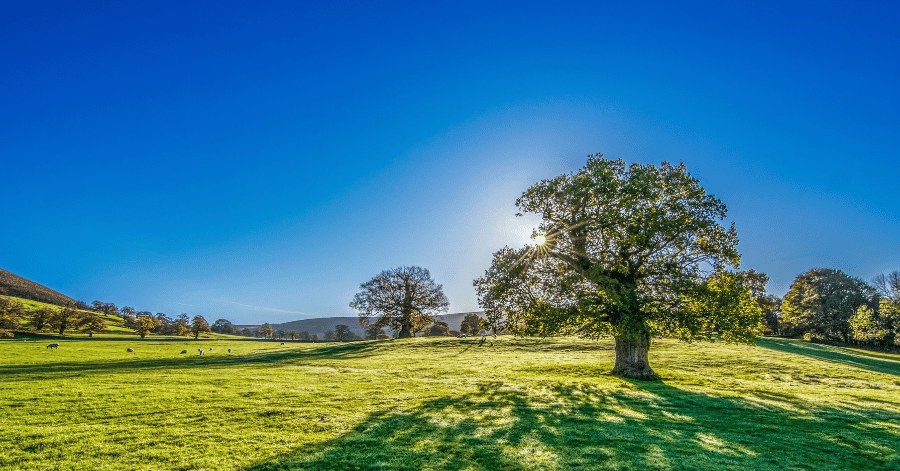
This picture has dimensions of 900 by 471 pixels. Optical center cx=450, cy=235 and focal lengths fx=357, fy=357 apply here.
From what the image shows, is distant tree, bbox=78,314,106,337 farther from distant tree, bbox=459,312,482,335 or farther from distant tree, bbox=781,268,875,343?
distant tree, bbox=781,268,875,343

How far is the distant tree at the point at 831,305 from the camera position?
238 feet

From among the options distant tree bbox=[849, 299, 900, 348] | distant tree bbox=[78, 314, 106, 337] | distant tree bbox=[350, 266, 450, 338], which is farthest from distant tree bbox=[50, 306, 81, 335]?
distant tree bbox=[849, 299, 900, 348]

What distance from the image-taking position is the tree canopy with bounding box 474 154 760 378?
1009 inches

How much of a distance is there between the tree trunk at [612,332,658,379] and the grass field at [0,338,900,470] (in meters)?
1.30

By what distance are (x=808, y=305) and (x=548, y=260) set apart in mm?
84912

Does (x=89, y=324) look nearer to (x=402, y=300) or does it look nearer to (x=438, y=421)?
(x=402, y=300)

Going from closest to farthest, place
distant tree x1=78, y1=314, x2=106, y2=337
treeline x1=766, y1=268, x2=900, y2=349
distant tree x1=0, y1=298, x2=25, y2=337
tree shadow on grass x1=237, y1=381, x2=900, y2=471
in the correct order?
tree shadow on grass x1=237, y1=381, x2=900, y2=471 < distant tree x1=0, y1=298, x2=25, y2=337 < treeline x1=766, y1=268, x2=900, y2=349 < distant tree x1=78, y1=314, x2=106, y2=337

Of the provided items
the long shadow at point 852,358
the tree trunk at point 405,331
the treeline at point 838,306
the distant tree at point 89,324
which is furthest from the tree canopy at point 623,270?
the distant tree at point 89,324

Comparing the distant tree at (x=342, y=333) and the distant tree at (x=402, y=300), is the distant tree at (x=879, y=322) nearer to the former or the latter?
the distant tree at (x=402, y=300)

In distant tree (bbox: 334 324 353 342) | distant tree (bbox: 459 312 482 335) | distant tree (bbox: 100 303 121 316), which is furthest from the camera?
distant tree (bbox: 100 303 121 316)

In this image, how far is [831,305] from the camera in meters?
73.6

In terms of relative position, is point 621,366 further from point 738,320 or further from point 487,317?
point 487,317

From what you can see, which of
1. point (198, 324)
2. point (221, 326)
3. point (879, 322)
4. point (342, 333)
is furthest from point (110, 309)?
point (879, 322)

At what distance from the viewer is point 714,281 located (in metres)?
28.0
